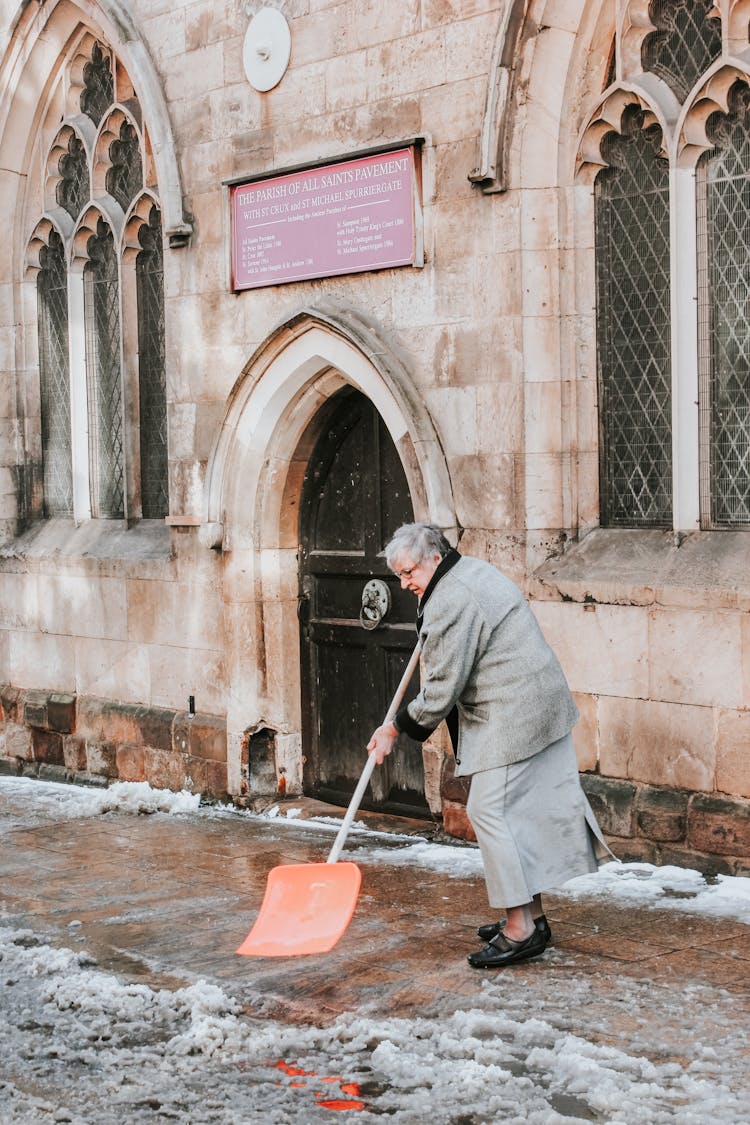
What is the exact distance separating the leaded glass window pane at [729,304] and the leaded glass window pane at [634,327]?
26 cm

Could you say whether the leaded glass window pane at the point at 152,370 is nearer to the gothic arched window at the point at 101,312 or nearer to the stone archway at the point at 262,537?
the gothic arched window at the point at 101,312

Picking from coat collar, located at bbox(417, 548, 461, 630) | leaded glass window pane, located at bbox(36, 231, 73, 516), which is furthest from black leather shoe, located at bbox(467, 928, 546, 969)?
leaded glass window pane, located at bbox(36, 231, 73, 516)

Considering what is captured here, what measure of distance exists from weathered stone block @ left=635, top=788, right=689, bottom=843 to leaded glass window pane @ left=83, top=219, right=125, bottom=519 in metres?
4.96

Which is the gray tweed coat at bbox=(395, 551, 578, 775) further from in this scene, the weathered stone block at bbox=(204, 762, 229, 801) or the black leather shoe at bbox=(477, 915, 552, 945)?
the weathered stone block at bbox=(204, 762, 229, 801)

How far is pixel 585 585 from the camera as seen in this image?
752cm

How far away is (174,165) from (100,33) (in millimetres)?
1622

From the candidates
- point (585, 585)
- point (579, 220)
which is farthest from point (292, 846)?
point (579, 220)

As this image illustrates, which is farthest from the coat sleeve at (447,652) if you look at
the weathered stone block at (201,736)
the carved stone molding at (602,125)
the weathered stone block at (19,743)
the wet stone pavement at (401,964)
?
the weathered stone block at (19,743)

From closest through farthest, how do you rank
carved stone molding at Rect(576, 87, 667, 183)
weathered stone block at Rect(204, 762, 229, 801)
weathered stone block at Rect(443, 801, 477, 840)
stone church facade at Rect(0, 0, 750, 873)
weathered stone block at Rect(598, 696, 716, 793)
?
weathered stone block at Rect(598, 696, 716, 793) → stone church facade at Rect(0, 0, 750, 873) → carved stone molding at Rect(576, 87, 667, 183) → weathered stone block at Rect(443, 801, 477, 840) → weathered stone block at Rect(204, 762, 229, 801)

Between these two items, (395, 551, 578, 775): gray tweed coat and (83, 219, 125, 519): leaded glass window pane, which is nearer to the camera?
(395, 551, 578, 775): gray tweed coat

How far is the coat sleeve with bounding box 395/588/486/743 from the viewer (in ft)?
19.3

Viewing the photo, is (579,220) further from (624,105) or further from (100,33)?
(100,33)

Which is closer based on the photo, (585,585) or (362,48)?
(585,585)

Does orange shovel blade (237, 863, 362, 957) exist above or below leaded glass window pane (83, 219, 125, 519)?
below
